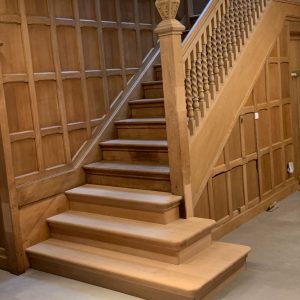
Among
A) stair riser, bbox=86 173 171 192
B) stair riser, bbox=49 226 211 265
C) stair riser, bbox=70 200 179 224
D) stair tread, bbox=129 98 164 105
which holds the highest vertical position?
stair tread, bbox=129 98 164 105

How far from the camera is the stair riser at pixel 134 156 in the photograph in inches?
160

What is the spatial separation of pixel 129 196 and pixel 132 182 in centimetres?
28

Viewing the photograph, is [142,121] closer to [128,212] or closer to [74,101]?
[74,101]

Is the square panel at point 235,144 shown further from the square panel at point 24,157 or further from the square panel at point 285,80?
the square panel at point 24,157

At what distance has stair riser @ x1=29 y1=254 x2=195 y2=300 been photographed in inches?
118

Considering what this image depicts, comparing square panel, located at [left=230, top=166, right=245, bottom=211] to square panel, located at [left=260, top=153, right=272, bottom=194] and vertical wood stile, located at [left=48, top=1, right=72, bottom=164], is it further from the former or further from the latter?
vertical wood stile, located at [left=48, top=1, right=72, bottom=164]

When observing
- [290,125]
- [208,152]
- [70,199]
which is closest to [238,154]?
[208,152]

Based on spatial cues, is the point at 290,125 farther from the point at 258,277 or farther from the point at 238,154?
the point at 258,277

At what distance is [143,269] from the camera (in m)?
3.17

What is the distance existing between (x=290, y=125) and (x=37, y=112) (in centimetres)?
307

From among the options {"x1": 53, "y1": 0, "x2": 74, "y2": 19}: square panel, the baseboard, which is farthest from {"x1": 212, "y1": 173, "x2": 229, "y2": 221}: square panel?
{"x1": 53, "y1": 0, "x2": 74, "y2": 19}: square panel

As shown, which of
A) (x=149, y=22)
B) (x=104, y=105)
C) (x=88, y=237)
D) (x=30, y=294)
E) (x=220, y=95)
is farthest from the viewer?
(x=149, y=22)

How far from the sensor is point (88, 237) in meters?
3.69

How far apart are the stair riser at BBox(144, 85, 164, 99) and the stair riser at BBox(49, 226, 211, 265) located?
1.76 metres
